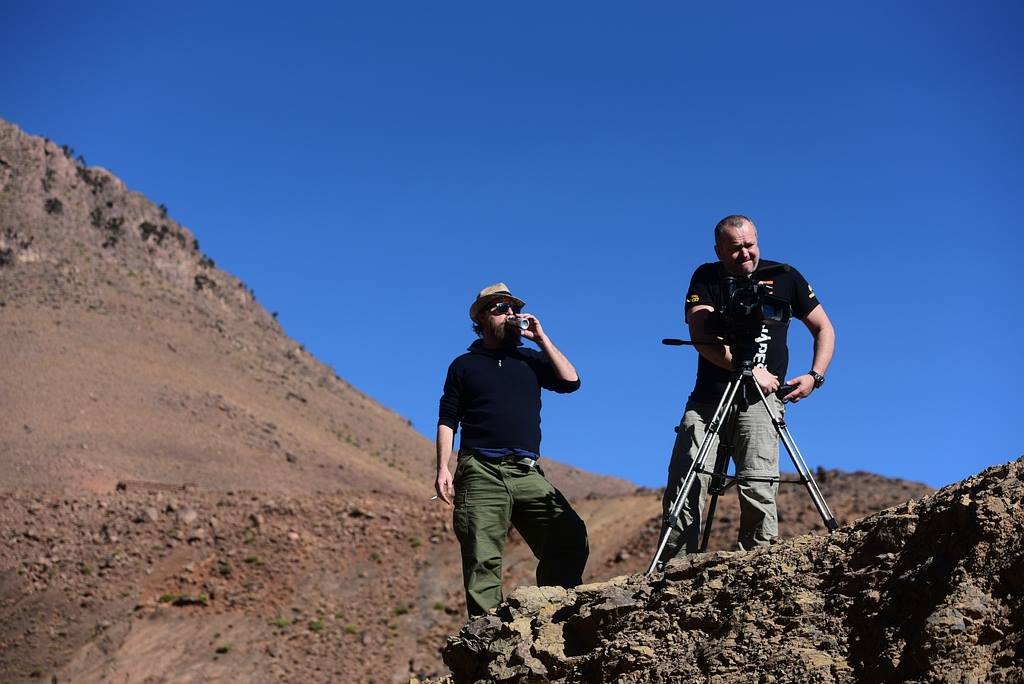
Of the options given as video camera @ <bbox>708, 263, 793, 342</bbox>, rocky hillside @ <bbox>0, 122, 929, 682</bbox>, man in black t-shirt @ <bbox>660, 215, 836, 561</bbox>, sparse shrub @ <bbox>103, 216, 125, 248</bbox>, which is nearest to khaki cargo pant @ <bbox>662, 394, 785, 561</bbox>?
man in black t-shirt @ <bbox>660, 215, 836, 561</bbox>

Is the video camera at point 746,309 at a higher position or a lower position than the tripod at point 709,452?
higher

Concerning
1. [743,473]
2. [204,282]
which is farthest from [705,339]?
[204,282]

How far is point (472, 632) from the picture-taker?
5.33m

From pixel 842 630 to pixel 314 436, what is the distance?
1620 inches

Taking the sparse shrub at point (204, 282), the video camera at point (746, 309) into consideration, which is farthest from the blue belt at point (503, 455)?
the sparse shrub at point (204, 282)

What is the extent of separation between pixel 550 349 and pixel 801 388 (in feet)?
4.27

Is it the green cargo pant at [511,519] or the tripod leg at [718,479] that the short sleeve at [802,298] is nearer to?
the tripod leg at [718,479]

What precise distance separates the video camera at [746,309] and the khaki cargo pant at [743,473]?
0.36 meters

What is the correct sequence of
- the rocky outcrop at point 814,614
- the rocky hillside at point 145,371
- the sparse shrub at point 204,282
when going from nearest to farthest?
the rocky outcrop at point 814,614, the rocky hillside at point 145,371, the sparse shrub at point 204,282

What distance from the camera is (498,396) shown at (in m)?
6.06

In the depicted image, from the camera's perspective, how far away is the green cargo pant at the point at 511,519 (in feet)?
19.0

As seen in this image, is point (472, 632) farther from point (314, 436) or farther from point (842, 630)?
point (314, 436)

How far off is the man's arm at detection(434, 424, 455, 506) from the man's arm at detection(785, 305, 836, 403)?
170 cm

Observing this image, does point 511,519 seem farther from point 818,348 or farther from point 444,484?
point 818,348
